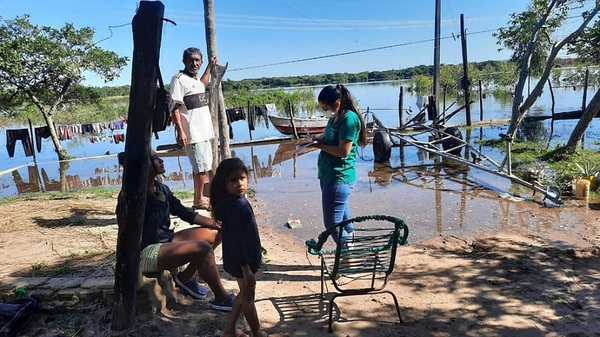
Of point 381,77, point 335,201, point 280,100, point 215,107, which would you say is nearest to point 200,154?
point 215,107

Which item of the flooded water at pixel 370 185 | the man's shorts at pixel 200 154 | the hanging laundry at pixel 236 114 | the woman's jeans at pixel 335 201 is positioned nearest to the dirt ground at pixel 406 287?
the woman's jeans at pixel 335 201

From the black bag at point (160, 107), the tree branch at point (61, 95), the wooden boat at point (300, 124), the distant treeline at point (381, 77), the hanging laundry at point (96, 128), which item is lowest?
the wooden boat at point (300, 124)

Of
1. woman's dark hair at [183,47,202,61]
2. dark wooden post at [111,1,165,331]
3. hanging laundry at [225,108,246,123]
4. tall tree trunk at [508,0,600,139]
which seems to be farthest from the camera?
hanging laundry at [225,108,246,123]

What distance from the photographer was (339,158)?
347 cm

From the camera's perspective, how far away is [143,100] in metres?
2.40

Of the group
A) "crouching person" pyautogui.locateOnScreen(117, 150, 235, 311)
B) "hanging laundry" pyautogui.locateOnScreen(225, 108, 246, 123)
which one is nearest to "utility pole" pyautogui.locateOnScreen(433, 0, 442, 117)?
"hanging laundry" pyautogui.locateOnScreen(225, 108, 246, 123)

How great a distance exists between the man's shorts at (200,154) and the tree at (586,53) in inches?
351

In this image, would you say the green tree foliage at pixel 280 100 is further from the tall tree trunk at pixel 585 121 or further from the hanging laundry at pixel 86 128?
the tall tree trunk at pixel 585 121

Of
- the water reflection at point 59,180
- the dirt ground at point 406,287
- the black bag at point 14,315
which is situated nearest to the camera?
the black bag at point 14,315

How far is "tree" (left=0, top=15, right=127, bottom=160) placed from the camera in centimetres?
1328

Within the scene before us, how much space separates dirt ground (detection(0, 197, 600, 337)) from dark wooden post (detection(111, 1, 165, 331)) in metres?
0.30

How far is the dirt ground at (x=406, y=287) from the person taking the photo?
2.94m

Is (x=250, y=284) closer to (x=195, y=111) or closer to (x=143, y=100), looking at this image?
(x=143, y=100)

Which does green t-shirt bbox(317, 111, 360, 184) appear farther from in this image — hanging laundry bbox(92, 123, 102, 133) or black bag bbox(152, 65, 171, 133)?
hanging laundry bbox(92, 123, 102, 133)
